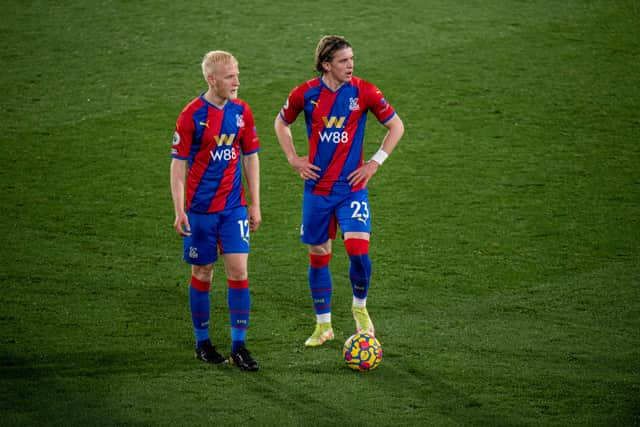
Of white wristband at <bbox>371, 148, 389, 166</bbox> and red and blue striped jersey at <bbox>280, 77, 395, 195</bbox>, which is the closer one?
red and blue striped jersey at <bbox>280, 77, 395, 195</bbox>

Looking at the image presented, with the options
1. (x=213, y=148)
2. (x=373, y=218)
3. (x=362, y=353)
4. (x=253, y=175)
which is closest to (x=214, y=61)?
(x=213, y=148)

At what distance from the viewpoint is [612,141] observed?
37.2 ft

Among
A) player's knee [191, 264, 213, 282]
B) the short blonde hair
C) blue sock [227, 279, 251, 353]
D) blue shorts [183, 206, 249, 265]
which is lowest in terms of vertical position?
blue sock [227, 279, 251, 353]

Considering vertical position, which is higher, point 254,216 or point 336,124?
point 336,124

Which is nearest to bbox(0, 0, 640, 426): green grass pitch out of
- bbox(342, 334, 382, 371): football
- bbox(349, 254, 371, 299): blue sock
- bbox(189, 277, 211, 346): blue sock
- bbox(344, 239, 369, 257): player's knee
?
bbox(342, 334, 382, 371): football

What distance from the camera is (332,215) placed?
6.55m

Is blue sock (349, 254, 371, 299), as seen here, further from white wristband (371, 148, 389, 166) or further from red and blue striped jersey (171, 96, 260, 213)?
red and blue striped jersey (171, 96, 260, 213)

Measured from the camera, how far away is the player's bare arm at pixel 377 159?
6461 millimetres

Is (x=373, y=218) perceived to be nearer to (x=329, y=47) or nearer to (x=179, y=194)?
(x=329, y=47)

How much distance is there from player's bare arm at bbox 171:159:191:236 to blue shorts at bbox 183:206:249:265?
0.13m

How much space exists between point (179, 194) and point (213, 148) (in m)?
0.38

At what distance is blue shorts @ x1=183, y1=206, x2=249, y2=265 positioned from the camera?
6.05 metres

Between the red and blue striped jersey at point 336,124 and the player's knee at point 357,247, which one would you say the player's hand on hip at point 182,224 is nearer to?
the red and blue striped jersey at point 336,124

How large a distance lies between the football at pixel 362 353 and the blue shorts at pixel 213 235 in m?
0.94
